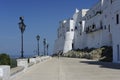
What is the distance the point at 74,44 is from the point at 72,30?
8.29m

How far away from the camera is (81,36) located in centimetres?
10694

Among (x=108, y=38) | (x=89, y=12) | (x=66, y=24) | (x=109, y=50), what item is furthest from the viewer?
(x=66, y=24)

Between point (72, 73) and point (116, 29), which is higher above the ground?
point (116, 29)

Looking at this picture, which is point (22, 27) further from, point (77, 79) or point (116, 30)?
point (77, 79)

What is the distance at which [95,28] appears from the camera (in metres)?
89.1

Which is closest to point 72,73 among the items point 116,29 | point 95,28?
point 116,29

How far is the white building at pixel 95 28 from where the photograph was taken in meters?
46.8

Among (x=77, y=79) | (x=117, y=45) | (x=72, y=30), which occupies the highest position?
(x=72, y=30)

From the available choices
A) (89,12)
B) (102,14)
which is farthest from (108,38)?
(89,12)

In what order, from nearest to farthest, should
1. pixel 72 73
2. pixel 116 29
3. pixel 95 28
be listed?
pixel 72 73 < pixel 116 29 < pixel 95 28

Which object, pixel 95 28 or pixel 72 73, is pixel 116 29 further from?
pixel 95 28

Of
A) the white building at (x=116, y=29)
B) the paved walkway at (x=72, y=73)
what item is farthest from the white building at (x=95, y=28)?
the paved walkway at (x=72, y=73)

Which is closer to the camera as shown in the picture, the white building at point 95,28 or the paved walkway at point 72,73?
the paved walkway at point 72,73

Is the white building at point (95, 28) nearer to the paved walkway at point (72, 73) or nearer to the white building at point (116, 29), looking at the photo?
the white building at point (116, 29)
